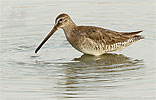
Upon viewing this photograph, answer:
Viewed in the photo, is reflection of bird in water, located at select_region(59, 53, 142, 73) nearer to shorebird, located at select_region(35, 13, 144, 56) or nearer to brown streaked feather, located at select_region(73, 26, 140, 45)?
shorebird, located at select_region(35, 13, 144, 56)

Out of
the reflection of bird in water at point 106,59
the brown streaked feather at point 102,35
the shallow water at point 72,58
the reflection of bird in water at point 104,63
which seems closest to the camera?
the shallow water at point 72,58

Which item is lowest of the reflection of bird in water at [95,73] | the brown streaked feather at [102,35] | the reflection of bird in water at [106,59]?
the reflection of bird in water at [106,59]

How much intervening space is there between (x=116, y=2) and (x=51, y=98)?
758 centimetres

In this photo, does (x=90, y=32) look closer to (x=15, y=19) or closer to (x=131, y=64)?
(x=131, y=64)

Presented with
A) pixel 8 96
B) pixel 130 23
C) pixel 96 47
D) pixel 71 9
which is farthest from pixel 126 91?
pixel 71 9

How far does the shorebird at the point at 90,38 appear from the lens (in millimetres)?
11375

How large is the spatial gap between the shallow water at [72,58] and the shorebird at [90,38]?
0.52ft

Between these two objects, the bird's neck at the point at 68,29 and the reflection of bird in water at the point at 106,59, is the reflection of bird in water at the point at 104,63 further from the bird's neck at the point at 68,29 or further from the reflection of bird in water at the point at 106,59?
the bird's neck at the point at 68,29

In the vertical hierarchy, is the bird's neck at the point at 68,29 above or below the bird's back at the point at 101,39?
above

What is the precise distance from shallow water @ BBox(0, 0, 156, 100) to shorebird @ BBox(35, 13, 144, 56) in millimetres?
160

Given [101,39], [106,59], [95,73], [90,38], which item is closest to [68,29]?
[90,38]

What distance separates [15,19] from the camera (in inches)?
548

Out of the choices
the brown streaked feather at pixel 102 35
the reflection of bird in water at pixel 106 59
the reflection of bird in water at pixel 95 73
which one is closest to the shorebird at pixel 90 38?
the brown streaked feather at pixel 102 35

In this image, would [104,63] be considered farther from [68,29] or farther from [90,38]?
[68,29]
